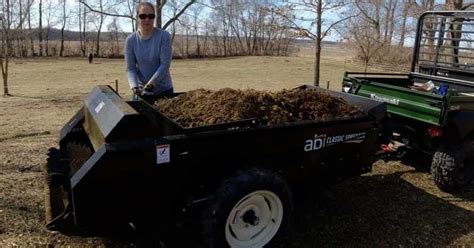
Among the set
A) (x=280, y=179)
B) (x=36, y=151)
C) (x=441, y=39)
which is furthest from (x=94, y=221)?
(x=441, y=39)

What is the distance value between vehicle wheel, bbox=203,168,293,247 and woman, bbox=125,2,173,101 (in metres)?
1.54

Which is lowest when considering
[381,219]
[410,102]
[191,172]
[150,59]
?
[381,219]

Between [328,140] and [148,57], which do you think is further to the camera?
[148,57]

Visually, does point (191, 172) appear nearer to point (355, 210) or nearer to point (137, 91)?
point (137, 91)

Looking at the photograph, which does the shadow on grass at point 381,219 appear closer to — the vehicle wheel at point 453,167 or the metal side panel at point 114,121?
the vehicle wheel at point 453,167

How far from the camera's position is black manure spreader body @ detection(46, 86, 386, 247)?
2.71 meters

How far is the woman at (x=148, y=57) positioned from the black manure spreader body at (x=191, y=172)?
523 mm

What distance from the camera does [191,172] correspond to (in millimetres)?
3027

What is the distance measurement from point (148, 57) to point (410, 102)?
9.44 feet

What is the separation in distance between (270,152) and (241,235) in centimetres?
66

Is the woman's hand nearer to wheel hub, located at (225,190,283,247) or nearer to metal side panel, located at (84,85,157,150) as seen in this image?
metal side panel, located at (84,85,157,150)

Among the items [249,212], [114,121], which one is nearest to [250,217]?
[249,212]

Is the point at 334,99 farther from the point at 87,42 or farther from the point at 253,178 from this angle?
the point at 87,42

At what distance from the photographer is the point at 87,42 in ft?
139
